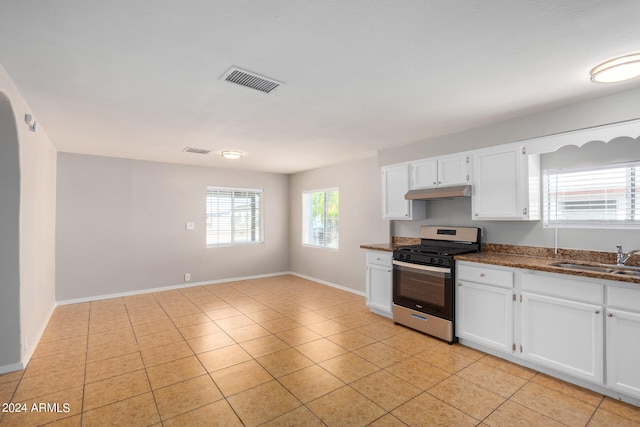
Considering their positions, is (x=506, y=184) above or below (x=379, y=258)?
above

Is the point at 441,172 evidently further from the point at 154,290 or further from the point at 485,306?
the point at 154,290

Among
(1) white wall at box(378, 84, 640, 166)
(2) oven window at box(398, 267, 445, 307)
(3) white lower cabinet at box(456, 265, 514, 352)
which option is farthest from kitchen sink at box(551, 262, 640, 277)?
(1) white wall at box(378, 84, 640, 166)

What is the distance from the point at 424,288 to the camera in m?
3.63

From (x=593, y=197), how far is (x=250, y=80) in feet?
10.7

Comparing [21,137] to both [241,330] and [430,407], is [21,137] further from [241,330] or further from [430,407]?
[430,407]

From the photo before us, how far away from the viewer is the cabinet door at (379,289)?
4.19 meters

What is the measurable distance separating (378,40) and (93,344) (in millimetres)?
4057

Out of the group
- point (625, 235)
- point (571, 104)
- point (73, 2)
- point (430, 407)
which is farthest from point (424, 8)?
point (625, 235)

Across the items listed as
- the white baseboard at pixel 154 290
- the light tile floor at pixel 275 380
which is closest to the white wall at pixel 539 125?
the light tile floor at pixel 275 380

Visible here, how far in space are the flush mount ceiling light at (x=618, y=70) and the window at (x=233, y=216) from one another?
19.3ft

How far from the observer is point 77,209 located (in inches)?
199

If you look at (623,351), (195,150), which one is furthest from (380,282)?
(195,150)

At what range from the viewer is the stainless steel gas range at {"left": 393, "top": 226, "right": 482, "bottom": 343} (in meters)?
3.40

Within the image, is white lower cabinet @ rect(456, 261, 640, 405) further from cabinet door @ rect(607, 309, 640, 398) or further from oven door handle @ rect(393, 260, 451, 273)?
oven door handle @ rect(393, 260, 451, 273)
